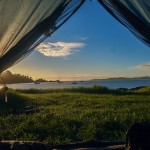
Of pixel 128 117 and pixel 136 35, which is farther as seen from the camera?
pixel 128 117

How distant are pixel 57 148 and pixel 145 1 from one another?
3.43m

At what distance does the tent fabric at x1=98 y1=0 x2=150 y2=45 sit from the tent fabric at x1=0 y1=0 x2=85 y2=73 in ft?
3.38

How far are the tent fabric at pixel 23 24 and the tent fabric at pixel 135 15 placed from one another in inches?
40.6

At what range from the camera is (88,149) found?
759cm

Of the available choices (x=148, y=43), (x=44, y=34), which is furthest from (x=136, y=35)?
(x=44, y=34)

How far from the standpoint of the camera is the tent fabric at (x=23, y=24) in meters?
7.33

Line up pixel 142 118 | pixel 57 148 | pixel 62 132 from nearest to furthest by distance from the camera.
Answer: pixel 57 148, pixel 62 132, pixel 142 118

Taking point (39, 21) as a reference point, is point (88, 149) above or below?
below

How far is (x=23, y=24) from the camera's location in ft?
24.4

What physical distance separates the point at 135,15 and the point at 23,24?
2.21 meters

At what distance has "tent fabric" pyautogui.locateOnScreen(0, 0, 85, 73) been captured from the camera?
7.33 metres

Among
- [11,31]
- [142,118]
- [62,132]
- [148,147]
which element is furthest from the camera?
[142,118]

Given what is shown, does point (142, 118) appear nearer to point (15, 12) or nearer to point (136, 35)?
point (136, 35)

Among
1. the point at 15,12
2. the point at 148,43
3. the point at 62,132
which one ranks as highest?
the point at 15,12
